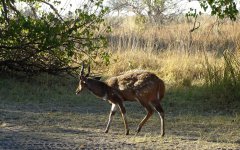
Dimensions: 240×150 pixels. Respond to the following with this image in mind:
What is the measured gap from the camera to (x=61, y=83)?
15.6m

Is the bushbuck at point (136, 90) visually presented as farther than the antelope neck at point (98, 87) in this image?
No

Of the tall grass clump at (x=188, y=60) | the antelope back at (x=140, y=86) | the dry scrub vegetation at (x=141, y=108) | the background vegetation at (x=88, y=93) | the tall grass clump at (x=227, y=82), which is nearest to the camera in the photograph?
the dry scrub vegetation at (x=141, y=108)

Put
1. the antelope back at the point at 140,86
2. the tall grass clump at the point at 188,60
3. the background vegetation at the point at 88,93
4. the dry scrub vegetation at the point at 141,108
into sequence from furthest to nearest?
1. the tall grass clump at the point at 188,60
2. the background vegetation at the point at 88,93
3. the antelope back at the point at 140,86
4. the dry scrub vegetation at the point at 141,108

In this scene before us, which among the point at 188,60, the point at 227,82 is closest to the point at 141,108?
the point at 227,82

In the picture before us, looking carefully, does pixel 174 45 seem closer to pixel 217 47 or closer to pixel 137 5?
pixel 217 47

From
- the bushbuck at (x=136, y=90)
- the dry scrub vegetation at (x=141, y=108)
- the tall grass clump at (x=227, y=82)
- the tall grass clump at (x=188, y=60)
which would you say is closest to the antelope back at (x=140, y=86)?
the bushbuck at (x=136, y=90)

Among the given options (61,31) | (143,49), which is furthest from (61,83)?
(143,49)

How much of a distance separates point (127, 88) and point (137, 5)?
22187 mm

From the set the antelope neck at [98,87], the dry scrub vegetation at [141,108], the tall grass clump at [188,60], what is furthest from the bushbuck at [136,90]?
the tall grass clump at [188,60]

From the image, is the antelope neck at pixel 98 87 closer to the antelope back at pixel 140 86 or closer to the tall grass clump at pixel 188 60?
the antelope back at pixel 140 86

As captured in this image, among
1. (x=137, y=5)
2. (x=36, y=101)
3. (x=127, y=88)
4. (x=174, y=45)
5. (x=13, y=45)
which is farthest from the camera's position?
(x=137, y=5)

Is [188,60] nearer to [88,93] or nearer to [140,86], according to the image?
[88,93]

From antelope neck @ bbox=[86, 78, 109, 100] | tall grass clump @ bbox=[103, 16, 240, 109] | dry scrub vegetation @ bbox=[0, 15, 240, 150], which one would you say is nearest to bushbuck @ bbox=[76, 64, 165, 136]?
antelope neck @ bbox=[86, 78, 109, 100]

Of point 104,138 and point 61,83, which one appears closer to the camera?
point 104,138
